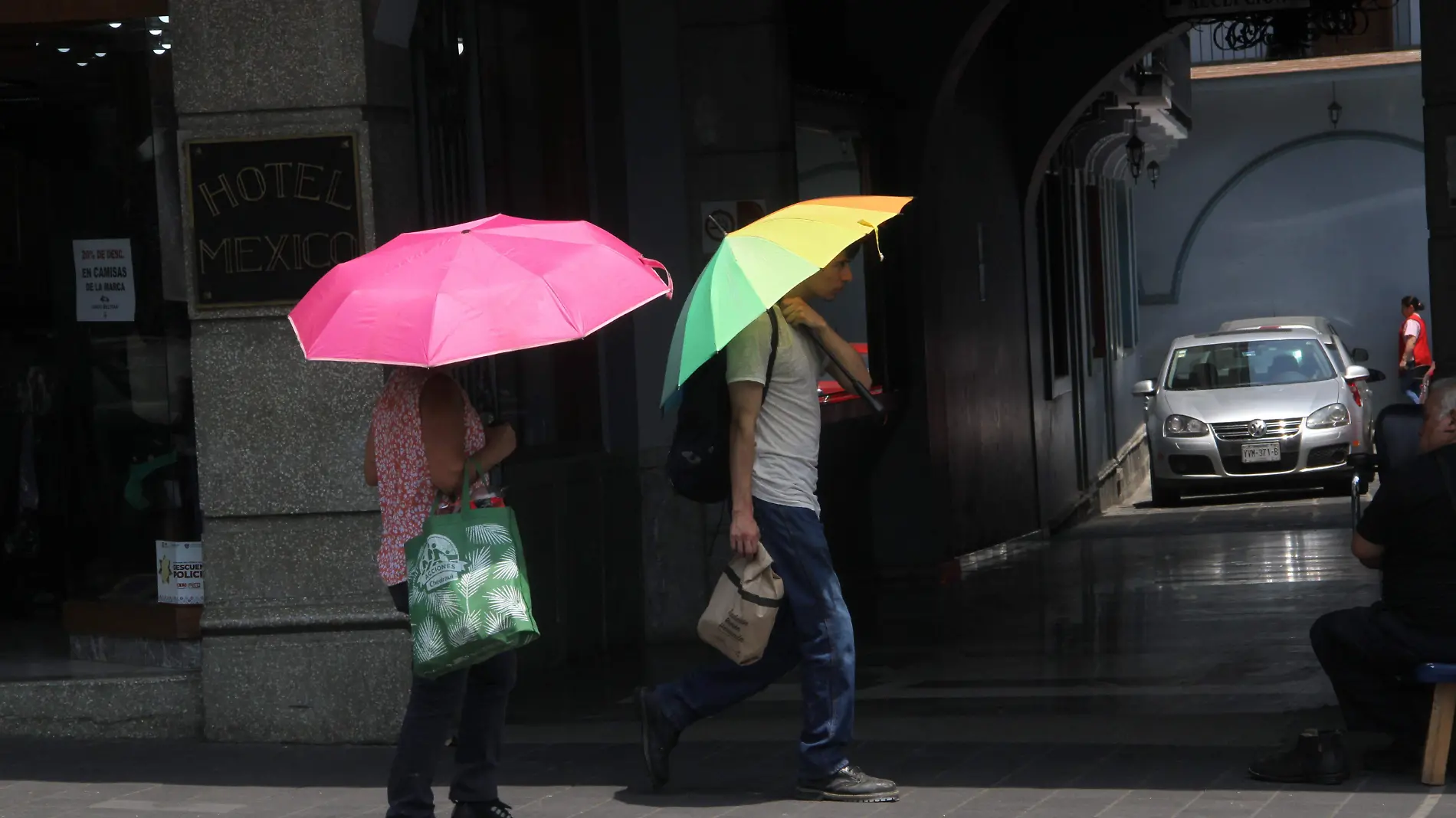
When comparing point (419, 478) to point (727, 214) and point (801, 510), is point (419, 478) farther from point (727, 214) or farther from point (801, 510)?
point (727, 214)

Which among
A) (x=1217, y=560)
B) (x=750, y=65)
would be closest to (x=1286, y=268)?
(x=1217, y=560)

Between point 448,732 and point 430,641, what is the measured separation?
0.49 m

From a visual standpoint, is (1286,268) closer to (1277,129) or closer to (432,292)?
(1277,129)

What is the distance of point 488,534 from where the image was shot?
18.9 ft

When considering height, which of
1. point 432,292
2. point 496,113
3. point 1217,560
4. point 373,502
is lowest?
point 1217,560

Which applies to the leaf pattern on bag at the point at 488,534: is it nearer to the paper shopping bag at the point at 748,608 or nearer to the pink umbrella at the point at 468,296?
the pink umbrella at the point at 468,296

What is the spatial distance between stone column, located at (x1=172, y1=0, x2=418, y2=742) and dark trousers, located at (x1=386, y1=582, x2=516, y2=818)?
178cm

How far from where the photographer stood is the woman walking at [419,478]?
5.90m

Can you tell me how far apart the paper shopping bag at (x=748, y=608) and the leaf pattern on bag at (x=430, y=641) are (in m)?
1.00

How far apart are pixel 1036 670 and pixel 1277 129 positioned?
22359 millimetres

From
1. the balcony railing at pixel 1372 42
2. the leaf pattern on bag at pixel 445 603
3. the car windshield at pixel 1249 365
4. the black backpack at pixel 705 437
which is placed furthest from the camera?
the balcony railing at pixel 1372 42

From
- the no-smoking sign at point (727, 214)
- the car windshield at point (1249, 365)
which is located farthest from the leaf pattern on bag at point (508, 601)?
the car windshield at point (1249, 365)

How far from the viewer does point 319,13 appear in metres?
7.82

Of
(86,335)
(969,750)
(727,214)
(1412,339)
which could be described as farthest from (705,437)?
(1412,339)
